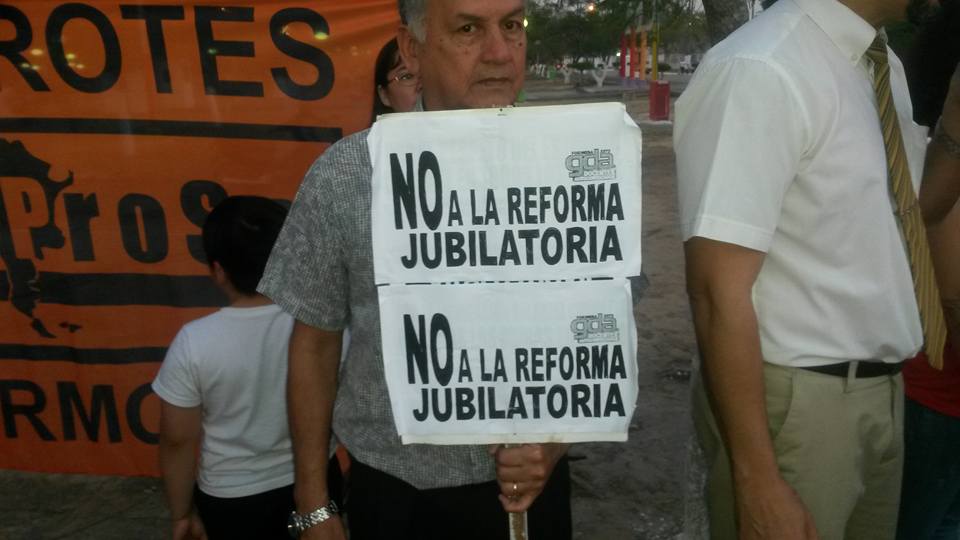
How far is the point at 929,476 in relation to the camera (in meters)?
2.15

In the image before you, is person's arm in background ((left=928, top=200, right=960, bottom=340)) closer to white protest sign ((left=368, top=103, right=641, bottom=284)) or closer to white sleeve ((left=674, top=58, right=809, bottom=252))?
white sleeve ((left=674, top=58, right=809, bottom=252))

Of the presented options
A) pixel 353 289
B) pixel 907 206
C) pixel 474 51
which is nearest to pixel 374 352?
pixel 353 289

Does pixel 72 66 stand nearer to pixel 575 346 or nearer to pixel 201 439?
pixel 201 439

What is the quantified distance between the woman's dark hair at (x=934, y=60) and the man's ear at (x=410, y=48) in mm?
1526

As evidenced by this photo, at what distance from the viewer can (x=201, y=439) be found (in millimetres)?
2270

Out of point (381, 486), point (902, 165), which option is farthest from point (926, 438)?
point (381, 486)

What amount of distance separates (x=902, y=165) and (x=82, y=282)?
3146 mm

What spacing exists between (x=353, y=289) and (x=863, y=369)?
1063 millimetres

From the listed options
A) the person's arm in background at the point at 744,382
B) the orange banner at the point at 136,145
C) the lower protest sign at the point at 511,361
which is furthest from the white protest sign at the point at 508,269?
the orange banner at the point at 136,145

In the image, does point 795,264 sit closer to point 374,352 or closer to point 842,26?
point 842,26

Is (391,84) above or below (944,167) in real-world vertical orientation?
above

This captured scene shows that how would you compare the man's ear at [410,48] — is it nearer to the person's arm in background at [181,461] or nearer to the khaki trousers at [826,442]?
the khaki trousers at [826,442]

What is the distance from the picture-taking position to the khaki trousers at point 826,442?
160 centimetres

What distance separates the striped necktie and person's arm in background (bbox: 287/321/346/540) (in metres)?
1.18
